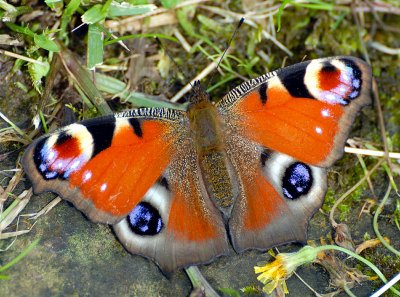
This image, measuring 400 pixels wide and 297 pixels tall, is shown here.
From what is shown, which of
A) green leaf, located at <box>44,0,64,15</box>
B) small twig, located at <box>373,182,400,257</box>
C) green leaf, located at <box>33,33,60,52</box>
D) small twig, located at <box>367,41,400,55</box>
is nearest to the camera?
small twig, located at <box>373,182,400,257</box>

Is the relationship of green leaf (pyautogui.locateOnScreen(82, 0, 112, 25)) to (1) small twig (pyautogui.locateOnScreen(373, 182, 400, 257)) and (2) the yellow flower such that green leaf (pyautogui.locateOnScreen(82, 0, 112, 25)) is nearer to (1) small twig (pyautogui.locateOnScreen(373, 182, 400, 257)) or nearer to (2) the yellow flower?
(2) the yellow flower

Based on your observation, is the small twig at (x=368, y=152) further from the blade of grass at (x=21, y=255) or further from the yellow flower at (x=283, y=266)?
the blade of grass at (x=21, y=255)

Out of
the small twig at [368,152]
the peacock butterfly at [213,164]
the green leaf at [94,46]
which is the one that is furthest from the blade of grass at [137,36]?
the small twig at [368,152]

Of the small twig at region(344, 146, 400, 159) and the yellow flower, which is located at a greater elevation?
the small twig at region(344, 146, 400, 159)

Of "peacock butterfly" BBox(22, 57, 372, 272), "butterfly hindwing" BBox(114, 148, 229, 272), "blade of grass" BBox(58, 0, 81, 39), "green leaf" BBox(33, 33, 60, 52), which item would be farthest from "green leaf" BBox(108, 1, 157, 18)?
"butterfly hindwing" BBox(114, 148, 229, 272)

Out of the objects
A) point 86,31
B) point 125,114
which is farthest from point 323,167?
point 86,31

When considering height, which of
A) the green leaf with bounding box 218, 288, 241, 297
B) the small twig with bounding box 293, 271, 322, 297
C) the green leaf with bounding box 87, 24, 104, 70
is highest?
the green leaf with bounding box 87, 24, 104, 70
